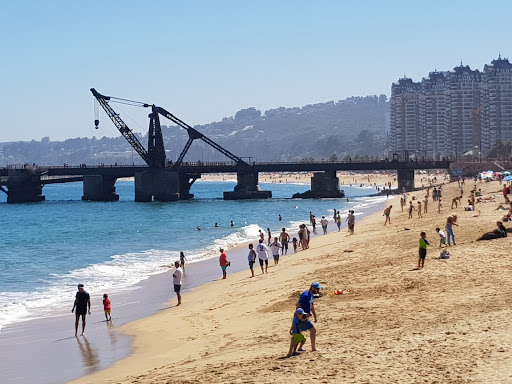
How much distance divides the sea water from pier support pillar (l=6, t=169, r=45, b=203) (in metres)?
6.31

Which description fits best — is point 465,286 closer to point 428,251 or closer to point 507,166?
point 428,251

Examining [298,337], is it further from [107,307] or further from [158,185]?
[158,185]

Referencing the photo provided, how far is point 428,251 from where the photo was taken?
79.8 ft

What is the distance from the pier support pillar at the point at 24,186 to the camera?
363 feet

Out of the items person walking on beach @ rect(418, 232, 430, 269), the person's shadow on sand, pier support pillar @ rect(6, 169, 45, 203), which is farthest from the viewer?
pier support pillar @ rect(6, 169, 45, 203)

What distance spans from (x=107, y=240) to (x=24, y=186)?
6383 centimetres

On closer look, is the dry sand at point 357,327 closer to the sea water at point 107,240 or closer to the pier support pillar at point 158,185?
the sea water at point 107,240

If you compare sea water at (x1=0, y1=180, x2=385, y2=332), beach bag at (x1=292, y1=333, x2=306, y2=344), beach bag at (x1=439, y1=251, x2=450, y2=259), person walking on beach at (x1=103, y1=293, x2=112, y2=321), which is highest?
beach bag at (x1=439, y1=251, x2=450, y2=259)

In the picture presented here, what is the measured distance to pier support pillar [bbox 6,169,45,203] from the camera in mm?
110625

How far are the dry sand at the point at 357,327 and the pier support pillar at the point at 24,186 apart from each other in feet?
291

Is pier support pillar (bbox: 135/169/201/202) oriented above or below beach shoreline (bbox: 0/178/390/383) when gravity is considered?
above

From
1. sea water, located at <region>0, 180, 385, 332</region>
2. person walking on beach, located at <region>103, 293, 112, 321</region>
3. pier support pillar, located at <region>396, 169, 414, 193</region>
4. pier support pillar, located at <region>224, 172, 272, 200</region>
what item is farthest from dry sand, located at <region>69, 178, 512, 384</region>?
pier support pillar, located at <region>396, 169, 414, 193</region>

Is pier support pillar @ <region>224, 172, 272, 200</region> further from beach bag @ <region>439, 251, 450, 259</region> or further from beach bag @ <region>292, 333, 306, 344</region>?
beach bag @ <region>292, 333, 306, 344</region>

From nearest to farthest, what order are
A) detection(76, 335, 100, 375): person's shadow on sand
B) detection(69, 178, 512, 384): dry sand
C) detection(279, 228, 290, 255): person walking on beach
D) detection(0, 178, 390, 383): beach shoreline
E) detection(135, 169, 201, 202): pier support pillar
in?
1. detection(69, 178, 512, 384): dry sand
2. detection(76, 335, 100, 375): person's shadow on sand
3. detection(0, 178, 390, 383): beach shoreline
4. detection(279, 228, 290, 255): person walking on beach
5. detection(135, 169, 201, 202): pier support pillar
